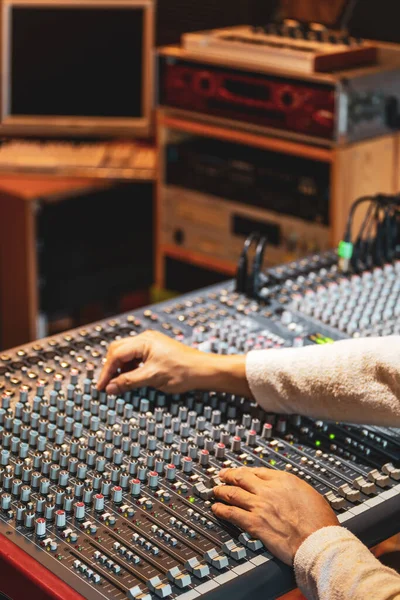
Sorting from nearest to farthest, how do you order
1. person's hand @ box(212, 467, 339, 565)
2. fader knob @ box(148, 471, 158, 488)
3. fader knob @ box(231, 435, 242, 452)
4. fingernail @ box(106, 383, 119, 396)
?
1. person's hand @ box(212, 467, 339, 565)
2. fader knob @ box(148, 471, 158, 488)
3. fader knob @ box(231, 435, 242, 452)
4. fingernail @ box(106, 383, 119, 396)

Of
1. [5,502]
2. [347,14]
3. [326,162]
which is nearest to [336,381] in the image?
[5,502]

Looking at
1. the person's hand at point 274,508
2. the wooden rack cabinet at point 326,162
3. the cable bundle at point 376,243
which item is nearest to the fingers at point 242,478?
the person's hand at point 274,508

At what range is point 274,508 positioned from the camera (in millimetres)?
1462

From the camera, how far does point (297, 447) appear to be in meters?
1.69

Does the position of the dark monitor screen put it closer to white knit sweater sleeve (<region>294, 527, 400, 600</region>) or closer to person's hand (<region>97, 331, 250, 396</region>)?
person's hand (<region>97, 331, 250, 396</region>)

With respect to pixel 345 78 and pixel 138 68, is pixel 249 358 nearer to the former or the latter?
pixel 345 78

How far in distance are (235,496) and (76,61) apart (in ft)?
8.67

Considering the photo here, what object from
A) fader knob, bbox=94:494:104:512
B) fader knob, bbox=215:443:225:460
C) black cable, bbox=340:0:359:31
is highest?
black cable, bbox=340:0:359:31

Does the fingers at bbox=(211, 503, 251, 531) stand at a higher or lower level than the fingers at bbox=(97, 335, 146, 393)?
lower

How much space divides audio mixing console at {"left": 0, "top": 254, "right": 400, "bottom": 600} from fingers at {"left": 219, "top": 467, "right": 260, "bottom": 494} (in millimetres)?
21

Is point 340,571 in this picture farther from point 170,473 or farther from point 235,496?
point 170,473

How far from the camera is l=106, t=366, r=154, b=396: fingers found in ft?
5.86

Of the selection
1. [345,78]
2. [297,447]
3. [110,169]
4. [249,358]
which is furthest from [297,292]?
[110,169]

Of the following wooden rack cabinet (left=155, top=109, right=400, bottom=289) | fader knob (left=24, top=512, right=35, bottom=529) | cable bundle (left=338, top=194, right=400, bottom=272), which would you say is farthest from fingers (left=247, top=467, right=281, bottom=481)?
wooden rack cabinet (left=155, top=109, right=400, bottom=289)
